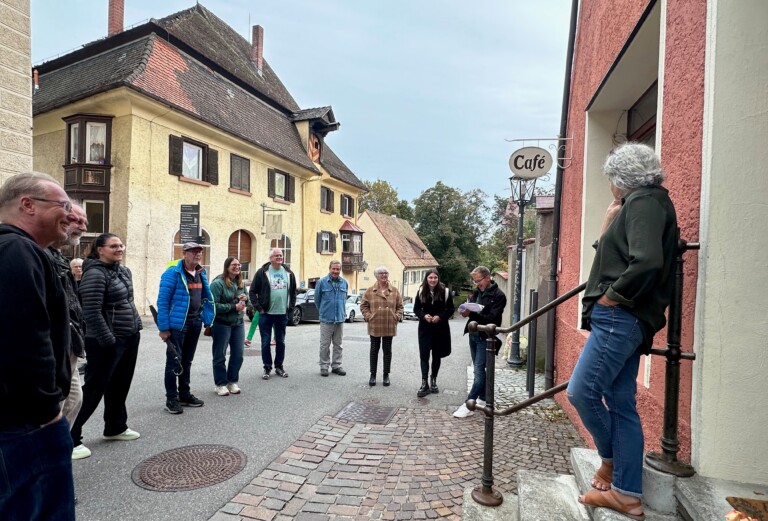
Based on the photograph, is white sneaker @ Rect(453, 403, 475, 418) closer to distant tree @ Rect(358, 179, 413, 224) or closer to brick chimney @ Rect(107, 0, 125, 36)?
brick chimney @ Rect(107, 0, 125, 36)

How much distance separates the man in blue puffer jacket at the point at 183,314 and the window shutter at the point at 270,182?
17859mm

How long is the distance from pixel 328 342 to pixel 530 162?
Answer: 13.3 ft

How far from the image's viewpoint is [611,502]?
7.31 ft

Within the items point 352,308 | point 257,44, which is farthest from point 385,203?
point 352,308

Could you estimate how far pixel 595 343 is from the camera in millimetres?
2246

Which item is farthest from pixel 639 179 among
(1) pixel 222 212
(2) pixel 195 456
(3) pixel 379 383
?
(1) pixel 222 212

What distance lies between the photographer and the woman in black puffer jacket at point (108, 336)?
379 cm

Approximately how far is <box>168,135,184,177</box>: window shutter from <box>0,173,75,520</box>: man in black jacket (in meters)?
16.0

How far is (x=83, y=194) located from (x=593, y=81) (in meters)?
16.3

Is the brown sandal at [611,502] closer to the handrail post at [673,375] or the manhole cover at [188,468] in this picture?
the handrail post at [673,375]

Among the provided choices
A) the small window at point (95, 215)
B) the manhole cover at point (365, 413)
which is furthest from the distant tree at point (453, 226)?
the manhole cover at point (365, 413)

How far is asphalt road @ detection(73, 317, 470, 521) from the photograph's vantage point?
309 centimetres

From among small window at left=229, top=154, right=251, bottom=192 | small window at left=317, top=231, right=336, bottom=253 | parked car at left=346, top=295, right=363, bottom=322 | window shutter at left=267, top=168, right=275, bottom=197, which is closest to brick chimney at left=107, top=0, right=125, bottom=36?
small window at left=229, top=154, right=251, bottom=192

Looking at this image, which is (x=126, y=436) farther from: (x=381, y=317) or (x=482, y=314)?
(x=482, y=314)
